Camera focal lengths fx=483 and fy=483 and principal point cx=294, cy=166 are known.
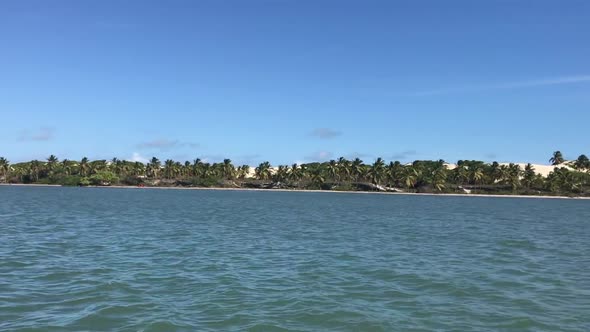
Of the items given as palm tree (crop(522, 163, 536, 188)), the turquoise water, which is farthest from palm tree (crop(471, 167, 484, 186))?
the turquoise water

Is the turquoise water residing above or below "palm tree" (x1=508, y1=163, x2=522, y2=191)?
below

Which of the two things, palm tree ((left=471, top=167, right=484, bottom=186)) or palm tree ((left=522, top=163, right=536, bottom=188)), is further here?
palm tree ((left=471, top=167, right=484, bottom=186))

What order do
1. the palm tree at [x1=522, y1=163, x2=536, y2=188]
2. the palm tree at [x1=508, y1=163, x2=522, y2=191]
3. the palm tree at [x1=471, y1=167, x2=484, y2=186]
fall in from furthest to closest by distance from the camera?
1. the palm tree at [x1=471, y1=167, x2=484, y2=186]
2. the palm tree at [x1=522, y1=163, x2=536, y2=188]
3. the palm tree at [x1=508, y1=163, x2=522, y2=191]

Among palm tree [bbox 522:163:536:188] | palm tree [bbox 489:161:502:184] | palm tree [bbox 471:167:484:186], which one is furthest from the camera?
palm tree [bbox 471:167:484:186]

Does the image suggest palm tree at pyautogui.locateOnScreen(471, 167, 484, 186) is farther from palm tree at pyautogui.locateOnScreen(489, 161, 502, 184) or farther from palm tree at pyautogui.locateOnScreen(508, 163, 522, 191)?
palm tree at pyautogui.locateOnScreen(508, 163, 522, 191)

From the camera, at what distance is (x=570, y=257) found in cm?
3014

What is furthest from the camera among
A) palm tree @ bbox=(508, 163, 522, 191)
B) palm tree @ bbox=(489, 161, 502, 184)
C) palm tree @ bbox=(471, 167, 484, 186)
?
palm tree @ bbox=(471, 167, 484, 186)

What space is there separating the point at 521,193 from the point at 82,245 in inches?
7441

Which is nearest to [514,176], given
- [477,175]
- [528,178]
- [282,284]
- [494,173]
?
[528,178]

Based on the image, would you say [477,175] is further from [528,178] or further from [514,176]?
[528,178]

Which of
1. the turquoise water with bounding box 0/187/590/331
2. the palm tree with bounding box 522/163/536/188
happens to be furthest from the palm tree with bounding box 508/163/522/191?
the turquoise water with bounding box 0/187/590/331

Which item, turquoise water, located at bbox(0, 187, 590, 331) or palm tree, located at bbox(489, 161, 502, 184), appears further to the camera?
palm tree, located at bbox(489, 161, 502, 184)

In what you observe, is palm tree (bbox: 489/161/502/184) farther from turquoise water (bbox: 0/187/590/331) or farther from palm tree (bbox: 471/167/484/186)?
turquoise water (bbox: 0/187/590/331)

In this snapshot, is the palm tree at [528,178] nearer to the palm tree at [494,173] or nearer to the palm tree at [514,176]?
the palm tree at [514,176]
